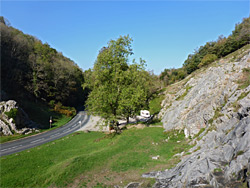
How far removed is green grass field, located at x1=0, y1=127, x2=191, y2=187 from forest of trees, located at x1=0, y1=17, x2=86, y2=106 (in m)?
44.0

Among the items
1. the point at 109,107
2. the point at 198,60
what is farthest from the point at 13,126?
the point at 198,60

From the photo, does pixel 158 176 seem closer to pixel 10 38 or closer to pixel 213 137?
pixel 213 137

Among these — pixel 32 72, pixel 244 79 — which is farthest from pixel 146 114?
pixel 32 72

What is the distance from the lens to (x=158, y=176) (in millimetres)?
14969

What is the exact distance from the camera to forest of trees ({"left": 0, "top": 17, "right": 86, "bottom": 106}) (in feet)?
196

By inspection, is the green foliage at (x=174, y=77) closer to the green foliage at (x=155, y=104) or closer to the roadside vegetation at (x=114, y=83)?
the green foliage at (x=155, y=104)

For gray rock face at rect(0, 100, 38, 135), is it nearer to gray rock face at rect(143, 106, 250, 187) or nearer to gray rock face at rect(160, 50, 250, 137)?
gray rock face at rect(160, 50, 250, 137)

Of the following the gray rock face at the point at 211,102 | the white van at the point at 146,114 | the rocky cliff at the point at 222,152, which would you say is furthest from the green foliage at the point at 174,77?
the rocky cliff at the point at 222,152

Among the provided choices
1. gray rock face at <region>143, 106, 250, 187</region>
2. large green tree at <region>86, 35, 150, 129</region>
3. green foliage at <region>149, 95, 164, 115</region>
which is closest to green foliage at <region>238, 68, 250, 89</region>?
gray rock face at <region>143, 106, 250, 187</region>

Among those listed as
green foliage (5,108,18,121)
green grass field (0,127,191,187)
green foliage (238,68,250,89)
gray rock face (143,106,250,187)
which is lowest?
green grass field (0,127,191,187)

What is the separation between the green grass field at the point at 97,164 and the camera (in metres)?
17.1

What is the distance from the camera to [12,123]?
42281 millimetres

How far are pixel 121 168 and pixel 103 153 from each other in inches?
201

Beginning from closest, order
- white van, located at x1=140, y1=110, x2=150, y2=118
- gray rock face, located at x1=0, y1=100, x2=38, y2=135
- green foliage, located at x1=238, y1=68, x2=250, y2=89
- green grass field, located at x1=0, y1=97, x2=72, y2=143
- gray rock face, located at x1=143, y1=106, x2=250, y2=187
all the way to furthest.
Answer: gray rock face, located at x1=143, y1=106, x2=250, y2=187 → green foliage, located at x1=238, y1=68, x2=250, y2=89 → gray rock face, located at x1=0, y1=100, x2=38, y2=135 → green grass field, located at x1=0, y1=97, x2=72, y2=143 → white van, located at x1=140, y1=110, x2=150, y2=118
